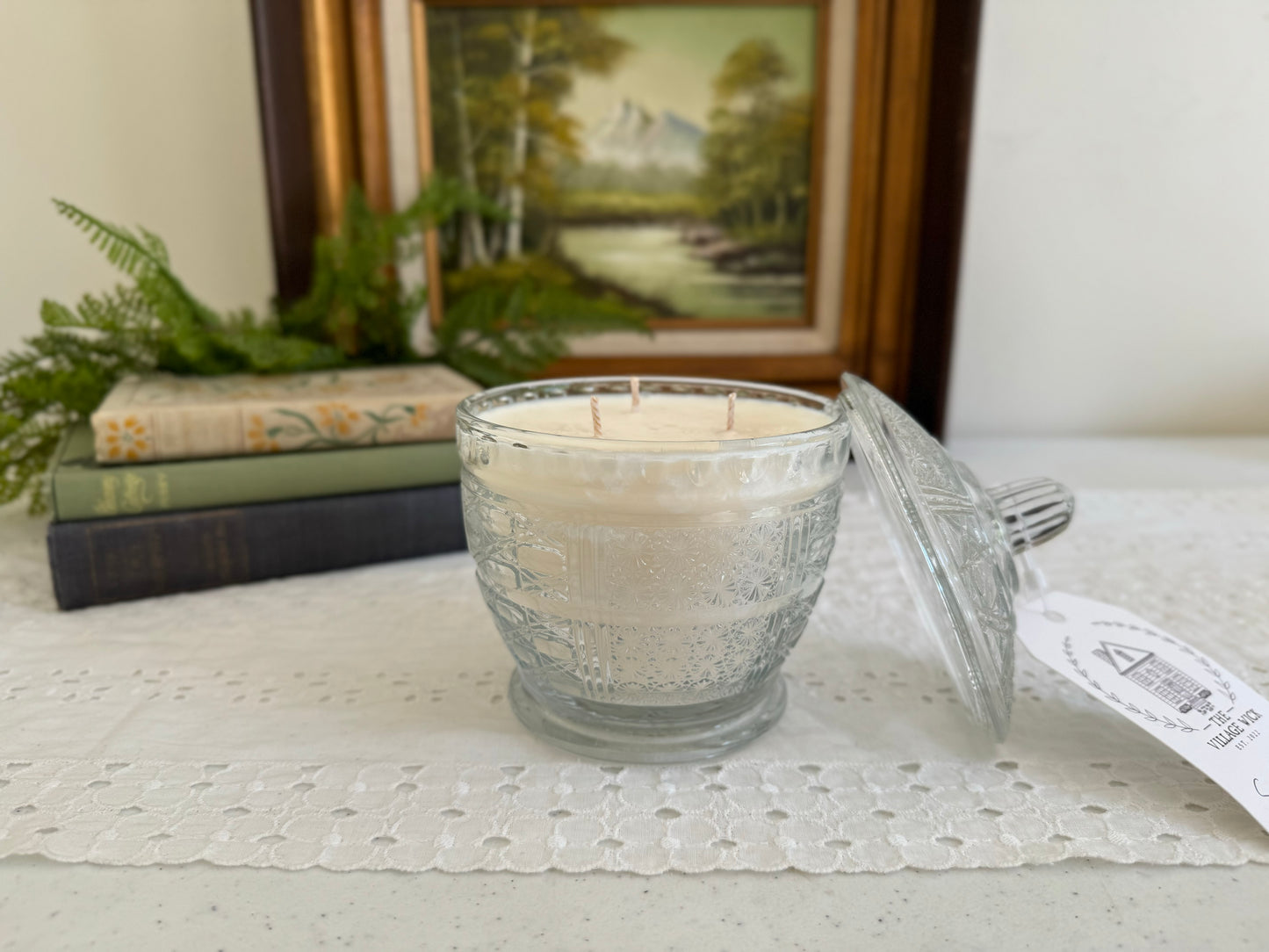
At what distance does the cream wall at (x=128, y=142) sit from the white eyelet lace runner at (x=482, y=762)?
0.63m

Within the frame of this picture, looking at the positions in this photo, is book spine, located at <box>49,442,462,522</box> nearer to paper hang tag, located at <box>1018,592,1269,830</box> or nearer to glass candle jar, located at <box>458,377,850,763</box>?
glass candle jar, located at <box>458,377,850,763</box>

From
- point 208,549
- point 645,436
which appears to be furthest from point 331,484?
point 645,436

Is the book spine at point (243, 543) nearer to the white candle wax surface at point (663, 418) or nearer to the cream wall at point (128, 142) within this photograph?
the white candle wax surface at point (663, 418)

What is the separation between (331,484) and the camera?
0.83 metres

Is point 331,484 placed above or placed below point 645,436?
below

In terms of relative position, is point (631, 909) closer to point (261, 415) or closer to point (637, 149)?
point (261, 415)

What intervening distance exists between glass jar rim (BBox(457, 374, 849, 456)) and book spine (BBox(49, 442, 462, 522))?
22 cm

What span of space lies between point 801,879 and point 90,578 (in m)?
0.61

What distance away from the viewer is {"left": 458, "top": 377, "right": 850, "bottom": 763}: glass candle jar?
0.45 metres

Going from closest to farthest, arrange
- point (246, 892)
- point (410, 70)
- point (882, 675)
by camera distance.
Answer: point (246, 892)
point (882, 675)
point (410, 70)

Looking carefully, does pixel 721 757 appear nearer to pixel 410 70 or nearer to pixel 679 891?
pixel 679 891

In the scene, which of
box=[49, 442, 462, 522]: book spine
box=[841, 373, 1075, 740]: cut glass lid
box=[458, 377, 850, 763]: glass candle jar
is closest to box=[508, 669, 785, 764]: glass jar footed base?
box=[458, 377, 850, 763]: glass candle jar

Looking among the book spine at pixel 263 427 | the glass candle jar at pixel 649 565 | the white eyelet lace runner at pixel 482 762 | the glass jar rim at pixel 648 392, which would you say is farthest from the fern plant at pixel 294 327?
the glass candle jar at pixel 649 565

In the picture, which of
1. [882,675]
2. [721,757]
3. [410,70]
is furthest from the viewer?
[410,70]
